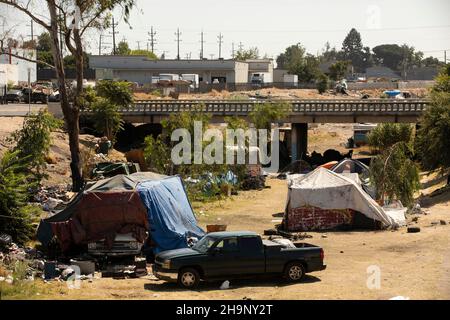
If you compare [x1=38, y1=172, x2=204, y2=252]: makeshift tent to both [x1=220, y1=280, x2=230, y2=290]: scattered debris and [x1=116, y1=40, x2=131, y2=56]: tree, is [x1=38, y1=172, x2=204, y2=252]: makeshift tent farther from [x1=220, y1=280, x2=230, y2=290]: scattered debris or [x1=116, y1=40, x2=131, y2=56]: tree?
[x1=116, y1=40, x2=131, y2=56]: tree

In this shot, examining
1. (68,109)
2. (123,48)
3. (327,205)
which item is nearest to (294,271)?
(327,205)

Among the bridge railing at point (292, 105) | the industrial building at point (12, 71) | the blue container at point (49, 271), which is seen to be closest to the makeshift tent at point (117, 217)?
the blue container at point (49, 271)

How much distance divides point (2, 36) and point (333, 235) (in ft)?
54.8

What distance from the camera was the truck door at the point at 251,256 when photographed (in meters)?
19.0

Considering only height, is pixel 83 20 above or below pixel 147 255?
above

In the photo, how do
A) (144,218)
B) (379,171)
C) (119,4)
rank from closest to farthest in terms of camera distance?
(144,218) → (379,171) → (119,4)

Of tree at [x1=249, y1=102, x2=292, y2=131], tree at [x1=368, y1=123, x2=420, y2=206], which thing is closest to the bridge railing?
tree at [x1=249, y1=102, x2=292, y2=131]

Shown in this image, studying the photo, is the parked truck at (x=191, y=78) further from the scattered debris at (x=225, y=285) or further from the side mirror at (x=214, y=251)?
the scattered debris at (x=225, y=285)

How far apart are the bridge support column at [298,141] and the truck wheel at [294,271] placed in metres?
40.0

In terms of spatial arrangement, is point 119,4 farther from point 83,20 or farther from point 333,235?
point 333,235

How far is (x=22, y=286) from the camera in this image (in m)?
17.5

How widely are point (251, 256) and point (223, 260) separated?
2.21ft

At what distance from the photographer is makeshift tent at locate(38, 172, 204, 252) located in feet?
71.6
